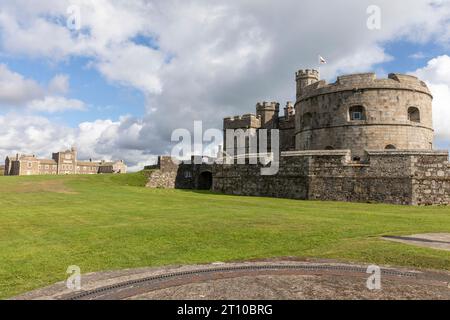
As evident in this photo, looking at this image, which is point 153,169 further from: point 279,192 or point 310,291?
point 310,291

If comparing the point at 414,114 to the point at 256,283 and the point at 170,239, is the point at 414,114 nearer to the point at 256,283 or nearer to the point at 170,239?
the point at 170,239

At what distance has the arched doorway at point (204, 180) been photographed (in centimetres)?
3475

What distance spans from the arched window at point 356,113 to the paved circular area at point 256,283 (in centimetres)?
2270

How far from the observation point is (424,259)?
662 cm

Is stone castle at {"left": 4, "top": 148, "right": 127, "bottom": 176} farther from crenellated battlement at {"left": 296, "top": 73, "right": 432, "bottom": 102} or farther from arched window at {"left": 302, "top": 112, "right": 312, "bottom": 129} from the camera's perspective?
crenellated battlement at {"left": 296, "top": 73, "right": 432, "bottom": 102}

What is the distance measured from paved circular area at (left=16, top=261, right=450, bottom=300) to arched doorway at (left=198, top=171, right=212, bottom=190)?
28.5 m

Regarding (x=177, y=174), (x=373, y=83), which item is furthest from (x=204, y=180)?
(x=373, y=83)

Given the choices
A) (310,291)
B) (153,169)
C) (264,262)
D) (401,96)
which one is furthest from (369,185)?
(153,169)

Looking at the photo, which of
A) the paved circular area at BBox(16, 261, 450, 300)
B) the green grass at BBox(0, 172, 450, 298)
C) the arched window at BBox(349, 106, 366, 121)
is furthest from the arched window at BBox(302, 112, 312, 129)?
the paved circular area at BBox(16, 261, 450, 300)

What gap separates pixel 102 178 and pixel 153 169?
503 cm

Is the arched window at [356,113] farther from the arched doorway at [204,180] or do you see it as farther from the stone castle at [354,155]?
the arched doorway at [204,180]

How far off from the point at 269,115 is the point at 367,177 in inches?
892

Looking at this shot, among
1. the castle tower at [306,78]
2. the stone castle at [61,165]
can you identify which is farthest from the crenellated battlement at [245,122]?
the stone castle at [61,165]

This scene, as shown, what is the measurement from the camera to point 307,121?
2984cm
